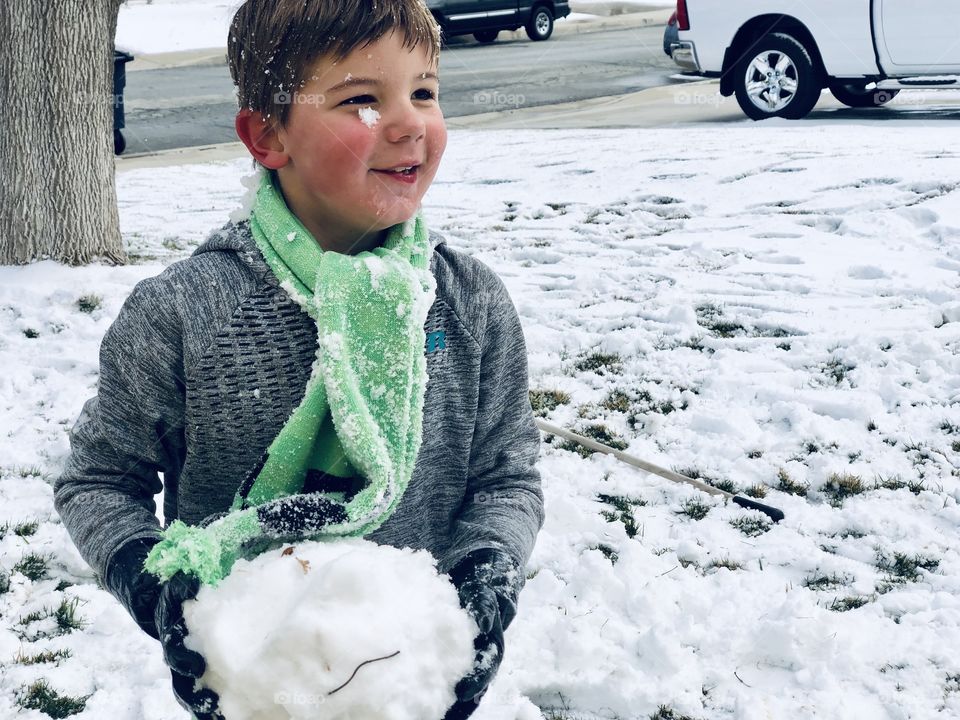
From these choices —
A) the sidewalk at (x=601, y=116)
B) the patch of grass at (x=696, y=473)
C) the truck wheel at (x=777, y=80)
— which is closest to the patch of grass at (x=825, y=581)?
the patch of grass at (x=696, y=473)

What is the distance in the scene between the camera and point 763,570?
346 centimetres

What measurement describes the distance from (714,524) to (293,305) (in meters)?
2.43

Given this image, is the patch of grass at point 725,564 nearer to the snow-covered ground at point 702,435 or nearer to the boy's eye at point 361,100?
the snow-covered ground at point 702,435

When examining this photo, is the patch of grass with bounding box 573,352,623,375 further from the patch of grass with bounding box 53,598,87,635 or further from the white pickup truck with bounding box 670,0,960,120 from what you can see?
the white pickup truck with bounding box 670,0,960,120

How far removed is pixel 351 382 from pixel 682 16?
984 centimetres

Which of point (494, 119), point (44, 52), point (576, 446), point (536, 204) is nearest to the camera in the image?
point (576, 446)

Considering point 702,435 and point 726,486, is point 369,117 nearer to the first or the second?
point 726,486

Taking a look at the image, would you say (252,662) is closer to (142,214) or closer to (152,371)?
(152,371)

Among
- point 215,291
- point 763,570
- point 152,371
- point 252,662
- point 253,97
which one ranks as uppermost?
point 253,97

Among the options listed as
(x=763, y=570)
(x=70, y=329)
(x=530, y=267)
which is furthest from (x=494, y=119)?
(x=763, y=570)

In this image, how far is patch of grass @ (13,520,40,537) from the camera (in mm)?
3715

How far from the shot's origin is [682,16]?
34.7ft

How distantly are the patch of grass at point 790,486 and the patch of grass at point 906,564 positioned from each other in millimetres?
467

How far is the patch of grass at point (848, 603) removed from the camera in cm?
324
